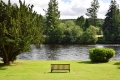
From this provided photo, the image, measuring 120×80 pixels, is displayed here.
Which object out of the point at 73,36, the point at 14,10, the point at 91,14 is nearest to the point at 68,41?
the point at 73,36

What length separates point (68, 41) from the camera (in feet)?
331

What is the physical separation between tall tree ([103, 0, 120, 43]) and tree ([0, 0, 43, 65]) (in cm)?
7878

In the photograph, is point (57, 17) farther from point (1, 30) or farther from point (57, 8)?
point (1, 30)

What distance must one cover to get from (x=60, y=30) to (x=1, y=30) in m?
74.1

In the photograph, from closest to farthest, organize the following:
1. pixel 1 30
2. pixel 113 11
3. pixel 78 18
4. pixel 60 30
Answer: pixel 1 30
pixel 60 30
pixel 113 11
pixel 78 18

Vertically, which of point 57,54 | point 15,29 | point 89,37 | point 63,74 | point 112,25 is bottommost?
Answer: point 57,54

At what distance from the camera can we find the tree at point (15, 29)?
25406 mm

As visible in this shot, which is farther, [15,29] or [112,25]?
[112,25]

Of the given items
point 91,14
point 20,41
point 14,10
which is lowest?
point 20,41

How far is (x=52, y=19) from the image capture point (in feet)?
332

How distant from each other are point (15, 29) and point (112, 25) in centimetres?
8675

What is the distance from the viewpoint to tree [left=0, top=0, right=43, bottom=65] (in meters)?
25.4

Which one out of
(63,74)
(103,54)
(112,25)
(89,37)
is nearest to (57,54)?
(103,54)

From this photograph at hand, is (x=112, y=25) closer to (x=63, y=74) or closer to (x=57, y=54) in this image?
(x=57, y=54)
